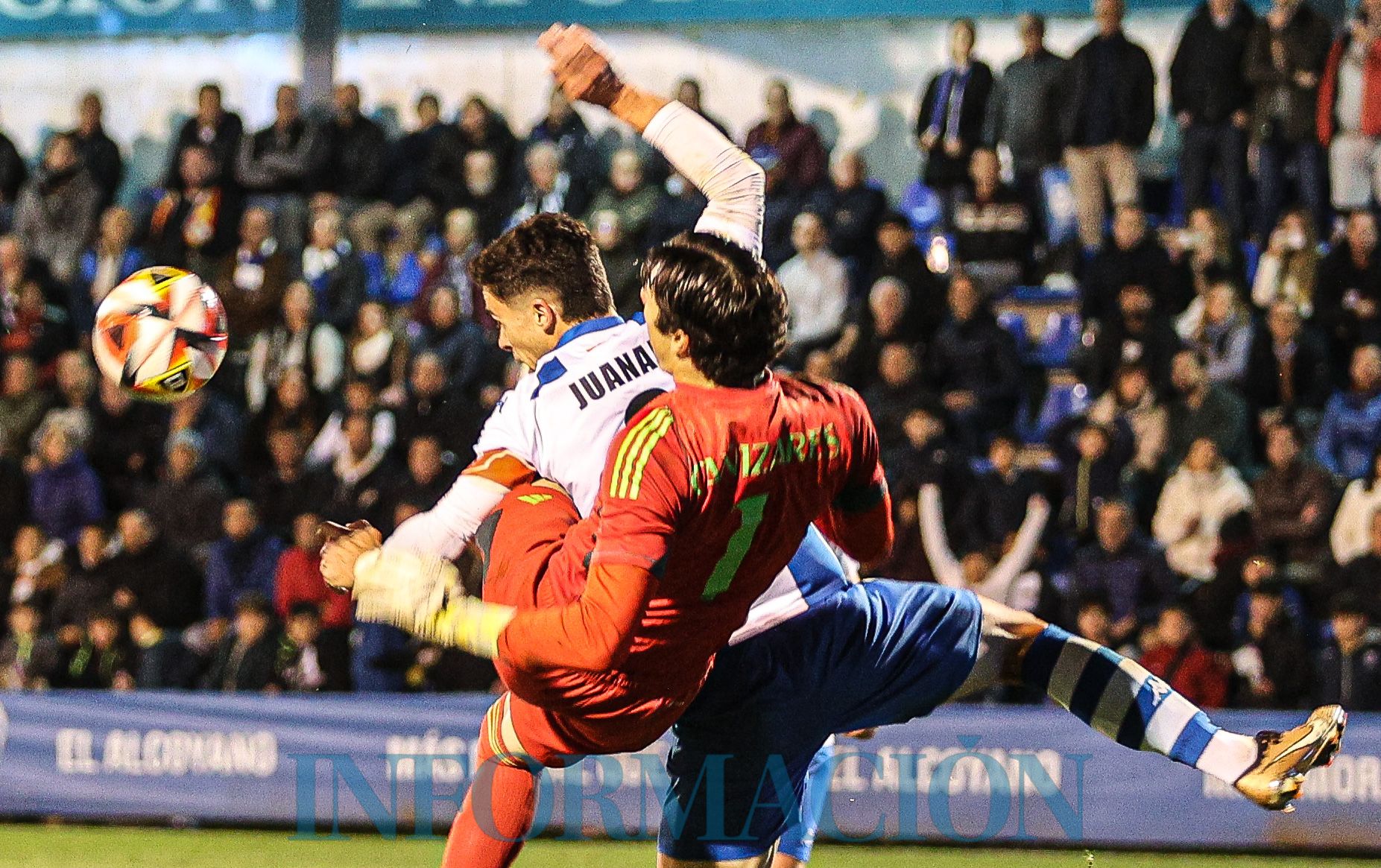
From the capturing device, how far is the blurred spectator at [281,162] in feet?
43.8

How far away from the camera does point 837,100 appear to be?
14375 mm

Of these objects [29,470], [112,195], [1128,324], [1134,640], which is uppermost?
[112,195]

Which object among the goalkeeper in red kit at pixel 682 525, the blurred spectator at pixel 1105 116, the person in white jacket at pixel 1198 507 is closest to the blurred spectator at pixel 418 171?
the blurred spectator at pixel 1105 116

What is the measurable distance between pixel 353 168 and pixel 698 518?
31.7ft

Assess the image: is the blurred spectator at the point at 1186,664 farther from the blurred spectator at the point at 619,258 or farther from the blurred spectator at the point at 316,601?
the blurred spectator at the point at 316,601

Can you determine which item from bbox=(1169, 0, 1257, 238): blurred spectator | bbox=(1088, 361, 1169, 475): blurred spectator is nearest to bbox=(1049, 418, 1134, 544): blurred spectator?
bbox=(1088, 361, 1169, 475): blurred spectator

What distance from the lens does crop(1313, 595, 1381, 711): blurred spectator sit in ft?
30.4

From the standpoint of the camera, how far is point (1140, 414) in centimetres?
1093

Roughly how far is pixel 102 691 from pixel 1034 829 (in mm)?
5180

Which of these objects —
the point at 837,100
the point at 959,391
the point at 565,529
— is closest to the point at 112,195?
the point at 837,100

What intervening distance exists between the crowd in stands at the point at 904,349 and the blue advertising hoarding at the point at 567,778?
2.36 feet

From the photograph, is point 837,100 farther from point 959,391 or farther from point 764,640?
point 764,640

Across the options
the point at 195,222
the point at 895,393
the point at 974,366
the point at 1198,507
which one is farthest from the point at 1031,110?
the point at 195,222

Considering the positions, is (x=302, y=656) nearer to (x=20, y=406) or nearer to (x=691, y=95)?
(x=20, y=406)
